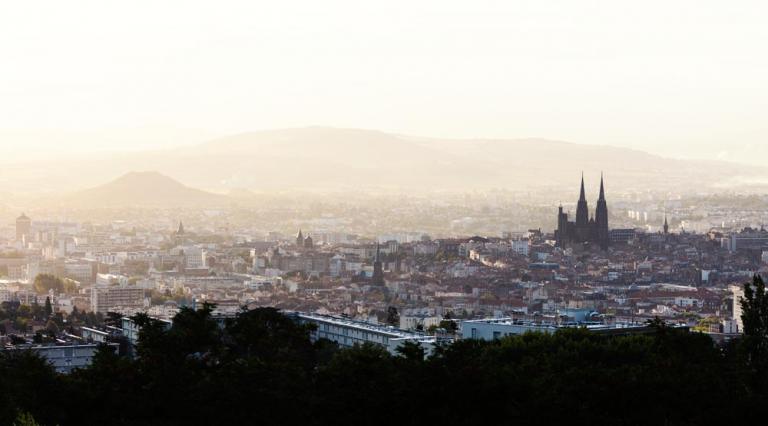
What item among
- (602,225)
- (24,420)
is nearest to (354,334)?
(24,420)

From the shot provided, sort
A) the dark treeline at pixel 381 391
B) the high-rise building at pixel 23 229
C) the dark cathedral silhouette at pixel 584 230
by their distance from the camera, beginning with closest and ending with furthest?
the dark treeline at pixel 381 391 < the dark cathedral silhouette at pixel 584 230 < the high-rise building at pixel 23 229

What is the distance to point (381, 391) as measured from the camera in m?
27.2

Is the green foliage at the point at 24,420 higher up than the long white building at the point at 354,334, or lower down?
higher up

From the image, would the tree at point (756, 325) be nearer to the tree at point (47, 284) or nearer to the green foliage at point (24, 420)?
the green foliage at point (24, 420)

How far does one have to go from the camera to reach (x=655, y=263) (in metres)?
117

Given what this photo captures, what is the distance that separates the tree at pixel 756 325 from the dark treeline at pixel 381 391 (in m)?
0.30

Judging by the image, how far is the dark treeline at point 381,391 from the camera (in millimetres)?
26781

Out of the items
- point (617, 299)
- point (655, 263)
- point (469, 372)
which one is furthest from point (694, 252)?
point (469, 372)

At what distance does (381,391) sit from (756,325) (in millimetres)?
7817

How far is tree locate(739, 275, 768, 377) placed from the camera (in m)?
30.9

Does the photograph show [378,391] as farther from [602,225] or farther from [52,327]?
[602,225]

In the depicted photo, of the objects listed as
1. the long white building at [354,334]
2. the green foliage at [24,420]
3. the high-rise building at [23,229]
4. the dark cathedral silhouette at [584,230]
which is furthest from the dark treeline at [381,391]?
the high-rise building at [23,229]

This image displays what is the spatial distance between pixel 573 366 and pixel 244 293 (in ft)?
211

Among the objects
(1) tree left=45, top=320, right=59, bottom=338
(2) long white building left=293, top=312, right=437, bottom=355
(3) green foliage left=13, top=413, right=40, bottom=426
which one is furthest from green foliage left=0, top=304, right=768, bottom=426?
(1) tree left=45, top=320, right=59, bottom=338
